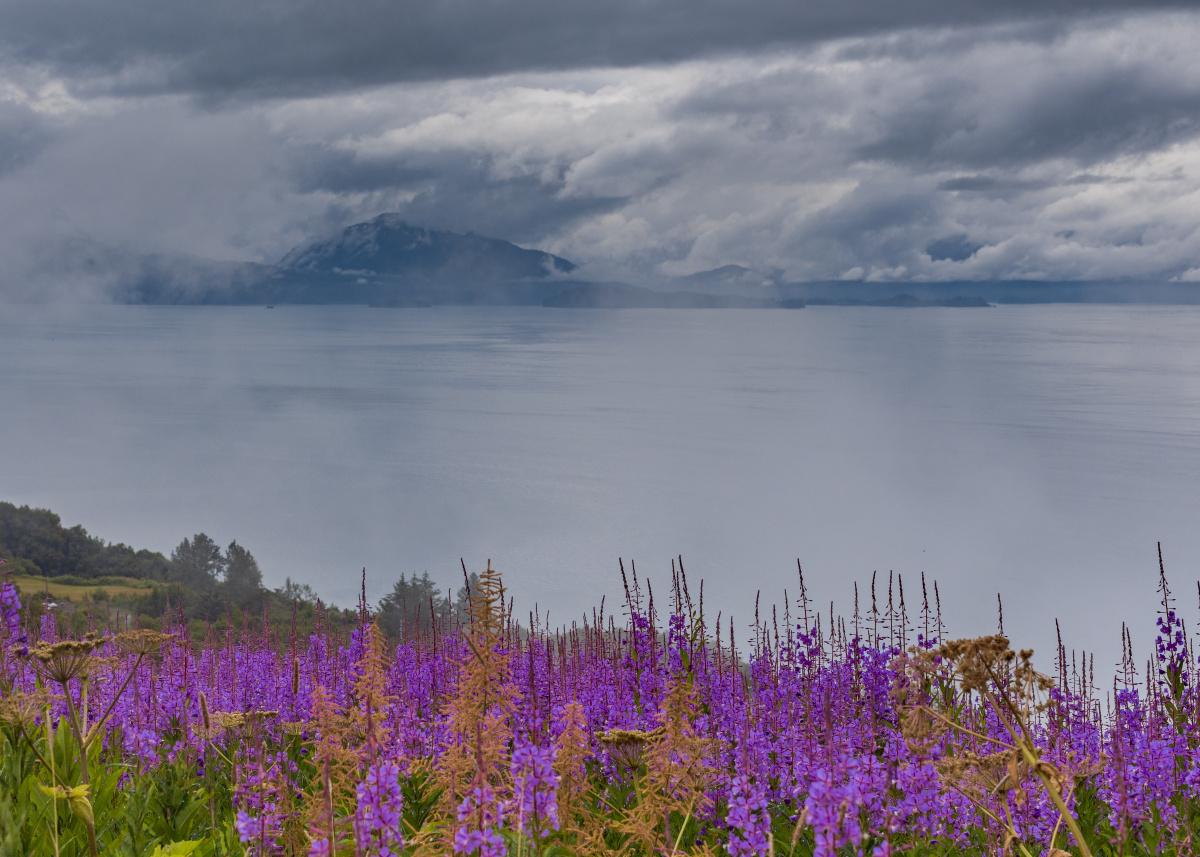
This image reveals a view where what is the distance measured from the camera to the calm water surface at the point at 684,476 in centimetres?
3853

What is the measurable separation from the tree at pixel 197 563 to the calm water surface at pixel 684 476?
13.8 ft

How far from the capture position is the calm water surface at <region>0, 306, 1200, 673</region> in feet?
126

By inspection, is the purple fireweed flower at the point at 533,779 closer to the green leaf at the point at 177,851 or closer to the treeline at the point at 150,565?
the green leaf at the point at 177,851

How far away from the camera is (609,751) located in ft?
19.4

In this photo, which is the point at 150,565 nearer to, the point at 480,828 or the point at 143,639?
the point at 143,639

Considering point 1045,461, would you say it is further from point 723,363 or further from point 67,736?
point 723,363

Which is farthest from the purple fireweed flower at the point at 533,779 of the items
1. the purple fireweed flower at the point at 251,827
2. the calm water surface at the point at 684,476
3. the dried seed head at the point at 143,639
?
the calm water surface at the point at 684,476

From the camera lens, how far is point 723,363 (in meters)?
154

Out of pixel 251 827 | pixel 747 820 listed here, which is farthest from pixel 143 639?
pixel 747 820

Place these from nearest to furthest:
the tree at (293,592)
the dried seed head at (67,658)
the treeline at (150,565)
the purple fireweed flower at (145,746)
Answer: the dried seed head at (67,658) < the purple fireweed flower at (145,746) < the treeline at (150,565) < the tree at (293,592)

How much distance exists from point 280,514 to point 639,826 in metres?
59.2

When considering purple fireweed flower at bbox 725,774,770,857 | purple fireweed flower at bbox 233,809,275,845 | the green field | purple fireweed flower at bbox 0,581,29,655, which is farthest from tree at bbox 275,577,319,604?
purple fireweed flower at bbox 725,774,770,857

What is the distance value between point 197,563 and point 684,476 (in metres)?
32.9

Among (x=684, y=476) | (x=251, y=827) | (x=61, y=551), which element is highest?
(x=684, y=476)
